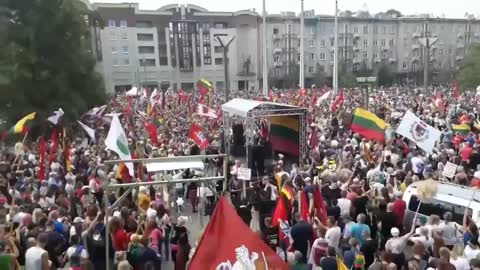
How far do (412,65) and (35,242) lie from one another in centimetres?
9227

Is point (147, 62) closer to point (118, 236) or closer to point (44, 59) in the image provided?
point (44, 59)

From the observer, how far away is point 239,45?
3295 inches

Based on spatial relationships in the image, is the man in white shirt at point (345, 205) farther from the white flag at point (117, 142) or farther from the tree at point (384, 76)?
the tree at point (384, 76)

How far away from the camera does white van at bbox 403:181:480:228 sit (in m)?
8.82

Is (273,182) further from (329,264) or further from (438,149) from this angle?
(329,264)

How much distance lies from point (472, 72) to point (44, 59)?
36.2m

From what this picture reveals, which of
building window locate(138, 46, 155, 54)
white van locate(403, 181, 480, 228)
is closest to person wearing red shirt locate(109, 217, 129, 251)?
white van locate(403, 181, 480, 228)

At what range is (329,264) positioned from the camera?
6.79 meters

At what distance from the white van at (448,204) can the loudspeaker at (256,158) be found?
7320 mm

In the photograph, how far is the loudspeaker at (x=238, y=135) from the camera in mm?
20734

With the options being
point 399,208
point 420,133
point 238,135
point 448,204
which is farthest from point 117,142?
point 238,135

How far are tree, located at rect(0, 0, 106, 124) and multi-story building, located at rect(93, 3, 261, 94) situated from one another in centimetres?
4969

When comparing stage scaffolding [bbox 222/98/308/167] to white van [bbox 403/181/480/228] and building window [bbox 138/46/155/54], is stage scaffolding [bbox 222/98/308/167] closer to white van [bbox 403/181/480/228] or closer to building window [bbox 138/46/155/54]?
white van [bbox 403/181/480/228]

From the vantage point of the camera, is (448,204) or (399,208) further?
(448,204)
